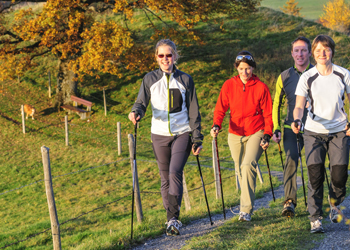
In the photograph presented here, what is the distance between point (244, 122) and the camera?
17.7 feet

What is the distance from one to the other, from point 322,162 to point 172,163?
1.84 meters

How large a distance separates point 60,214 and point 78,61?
32.5ft

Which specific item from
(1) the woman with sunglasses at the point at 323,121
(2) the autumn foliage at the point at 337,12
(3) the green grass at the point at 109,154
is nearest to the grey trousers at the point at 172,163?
(3) the green grass at the point at 109,154

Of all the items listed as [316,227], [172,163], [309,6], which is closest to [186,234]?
[172,163]

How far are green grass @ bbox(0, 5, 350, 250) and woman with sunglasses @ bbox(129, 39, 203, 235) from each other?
28.3 inches

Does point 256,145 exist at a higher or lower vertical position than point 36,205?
higher

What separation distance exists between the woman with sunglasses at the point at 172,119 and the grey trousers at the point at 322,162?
4.54 feet

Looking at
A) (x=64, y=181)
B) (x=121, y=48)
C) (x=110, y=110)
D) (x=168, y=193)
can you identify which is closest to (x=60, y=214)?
(x=64, y=181)

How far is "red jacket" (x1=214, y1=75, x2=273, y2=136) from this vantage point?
209 inches

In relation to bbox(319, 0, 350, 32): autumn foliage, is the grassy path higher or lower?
lower

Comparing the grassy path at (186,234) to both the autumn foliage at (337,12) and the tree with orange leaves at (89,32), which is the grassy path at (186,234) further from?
the autumn foliage at (337,12)

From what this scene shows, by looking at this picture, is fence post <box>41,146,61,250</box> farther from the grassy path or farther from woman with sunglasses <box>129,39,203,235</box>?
woman with sunglasses <box>129,39,203,235</box>

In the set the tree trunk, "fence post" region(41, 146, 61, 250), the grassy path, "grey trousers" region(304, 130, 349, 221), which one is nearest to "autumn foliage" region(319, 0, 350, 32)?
the tree trunk

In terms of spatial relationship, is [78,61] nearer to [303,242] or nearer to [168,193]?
[168,193]
